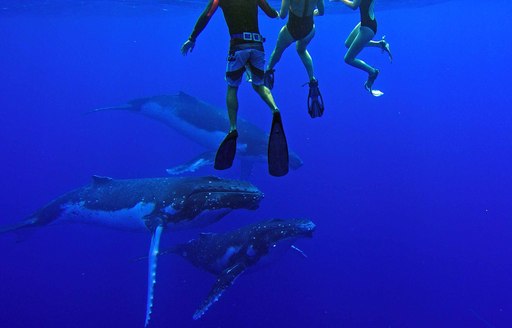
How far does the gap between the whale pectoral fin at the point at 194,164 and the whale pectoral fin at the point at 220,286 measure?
460cm

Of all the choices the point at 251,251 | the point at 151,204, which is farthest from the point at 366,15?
the point at 151,204

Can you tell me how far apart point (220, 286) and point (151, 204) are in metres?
3.06

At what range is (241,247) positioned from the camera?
1023cm

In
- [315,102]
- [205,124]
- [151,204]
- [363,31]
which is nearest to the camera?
[315,102]

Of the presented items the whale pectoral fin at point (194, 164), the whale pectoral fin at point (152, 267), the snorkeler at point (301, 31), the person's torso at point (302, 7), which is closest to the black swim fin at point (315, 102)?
the snorkeler at point (301, 31)

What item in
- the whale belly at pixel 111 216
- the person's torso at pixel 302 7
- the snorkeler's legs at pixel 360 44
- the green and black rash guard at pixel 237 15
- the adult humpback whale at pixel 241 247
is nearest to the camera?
the green and black rash guard at pixel 237 15

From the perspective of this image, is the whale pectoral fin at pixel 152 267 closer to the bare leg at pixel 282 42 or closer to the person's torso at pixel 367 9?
the bare leg at pixel 282 42

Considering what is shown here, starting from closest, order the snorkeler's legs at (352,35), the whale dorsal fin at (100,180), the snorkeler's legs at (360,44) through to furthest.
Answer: the snorkeler's legs at (360,44) → the snorkeler's legs at (352,35) → the whale dorsal fin at (100,180)

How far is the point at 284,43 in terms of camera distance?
8977mm

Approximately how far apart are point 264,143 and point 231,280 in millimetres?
8067

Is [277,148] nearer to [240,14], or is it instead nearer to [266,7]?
[240,14]

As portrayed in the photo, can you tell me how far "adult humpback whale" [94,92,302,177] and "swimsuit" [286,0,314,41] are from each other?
820 centimetres

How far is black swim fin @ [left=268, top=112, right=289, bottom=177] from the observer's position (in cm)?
657

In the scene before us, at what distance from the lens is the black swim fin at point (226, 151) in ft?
22.9
